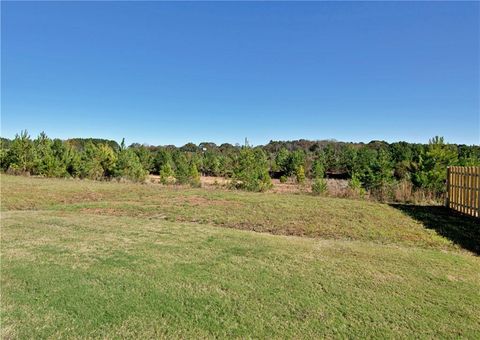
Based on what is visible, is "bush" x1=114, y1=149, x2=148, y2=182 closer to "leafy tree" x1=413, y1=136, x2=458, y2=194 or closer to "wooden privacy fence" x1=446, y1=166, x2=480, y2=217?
"leafy tree" x1=413, y1=136, x2=458, y2=194

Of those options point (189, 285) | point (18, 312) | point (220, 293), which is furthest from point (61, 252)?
point (220, 293)

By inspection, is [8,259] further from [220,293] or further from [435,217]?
[435,217]

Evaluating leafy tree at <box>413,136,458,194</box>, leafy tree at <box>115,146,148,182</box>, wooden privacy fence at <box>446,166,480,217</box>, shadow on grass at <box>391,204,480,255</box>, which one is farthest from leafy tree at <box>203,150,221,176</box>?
shadow on grass at <box>391,204,480,255</box>

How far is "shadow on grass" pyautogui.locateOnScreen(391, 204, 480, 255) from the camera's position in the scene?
6176mm

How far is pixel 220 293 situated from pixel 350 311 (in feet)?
4.19

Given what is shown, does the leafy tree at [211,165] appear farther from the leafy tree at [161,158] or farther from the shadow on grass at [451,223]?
the shadow on grass at [451,223]

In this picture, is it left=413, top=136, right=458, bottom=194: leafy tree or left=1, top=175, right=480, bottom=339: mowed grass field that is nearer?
left=1, top=175, right=480, bottom=339: mowed grass field

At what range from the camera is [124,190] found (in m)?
12.7

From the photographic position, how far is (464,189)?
8953mm

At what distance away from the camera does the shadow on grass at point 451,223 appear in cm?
618

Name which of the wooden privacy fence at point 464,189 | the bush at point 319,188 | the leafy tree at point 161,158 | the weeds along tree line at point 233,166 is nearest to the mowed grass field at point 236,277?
the wooden privacy fence at point 464,189

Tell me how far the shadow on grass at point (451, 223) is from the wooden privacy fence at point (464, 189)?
0.21 meters

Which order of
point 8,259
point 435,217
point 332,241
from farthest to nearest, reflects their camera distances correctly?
point 435,217 < point 332,241 < point 8,259

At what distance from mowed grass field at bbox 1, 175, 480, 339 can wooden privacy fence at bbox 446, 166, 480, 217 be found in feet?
3.02
